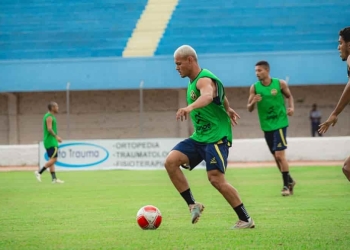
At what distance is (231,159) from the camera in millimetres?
30297

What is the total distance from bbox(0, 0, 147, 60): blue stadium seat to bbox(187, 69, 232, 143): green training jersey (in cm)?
2554

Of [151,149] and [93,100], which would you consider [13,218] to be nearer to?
[151,149]

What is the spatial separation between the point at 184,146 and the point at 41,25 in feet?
89.7

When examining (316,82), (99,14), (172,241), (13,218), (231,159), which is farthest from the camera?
(99,14)

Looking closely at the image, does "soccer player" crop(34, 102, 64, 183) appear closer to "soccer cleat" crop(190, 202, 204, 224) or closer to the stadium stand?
"soccer cleat" crop(190, 202, 204, 224)

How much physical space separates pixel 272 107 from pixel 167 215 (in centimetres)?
461

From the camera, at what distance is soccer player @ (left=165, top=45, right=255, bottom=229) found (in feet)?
30.6

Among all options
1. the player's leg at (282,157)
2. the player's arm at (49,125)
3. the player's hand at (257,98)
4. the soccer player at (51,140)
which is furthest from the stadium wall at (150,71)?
the player's hand at (257,98)

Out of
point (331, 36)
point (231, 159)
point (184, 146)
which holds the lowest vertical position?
point (231, 159)

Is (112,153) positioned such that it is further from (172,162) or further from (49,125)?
(172,162)

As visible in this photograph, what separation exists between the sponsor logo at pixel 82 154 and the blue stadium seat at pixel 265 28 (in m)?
8.23

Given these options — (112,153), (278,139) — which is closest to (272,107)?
(278,139)

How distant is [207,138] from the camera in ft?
31.2

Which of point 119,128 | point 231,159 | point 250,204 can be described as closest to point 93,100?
point 119,128
